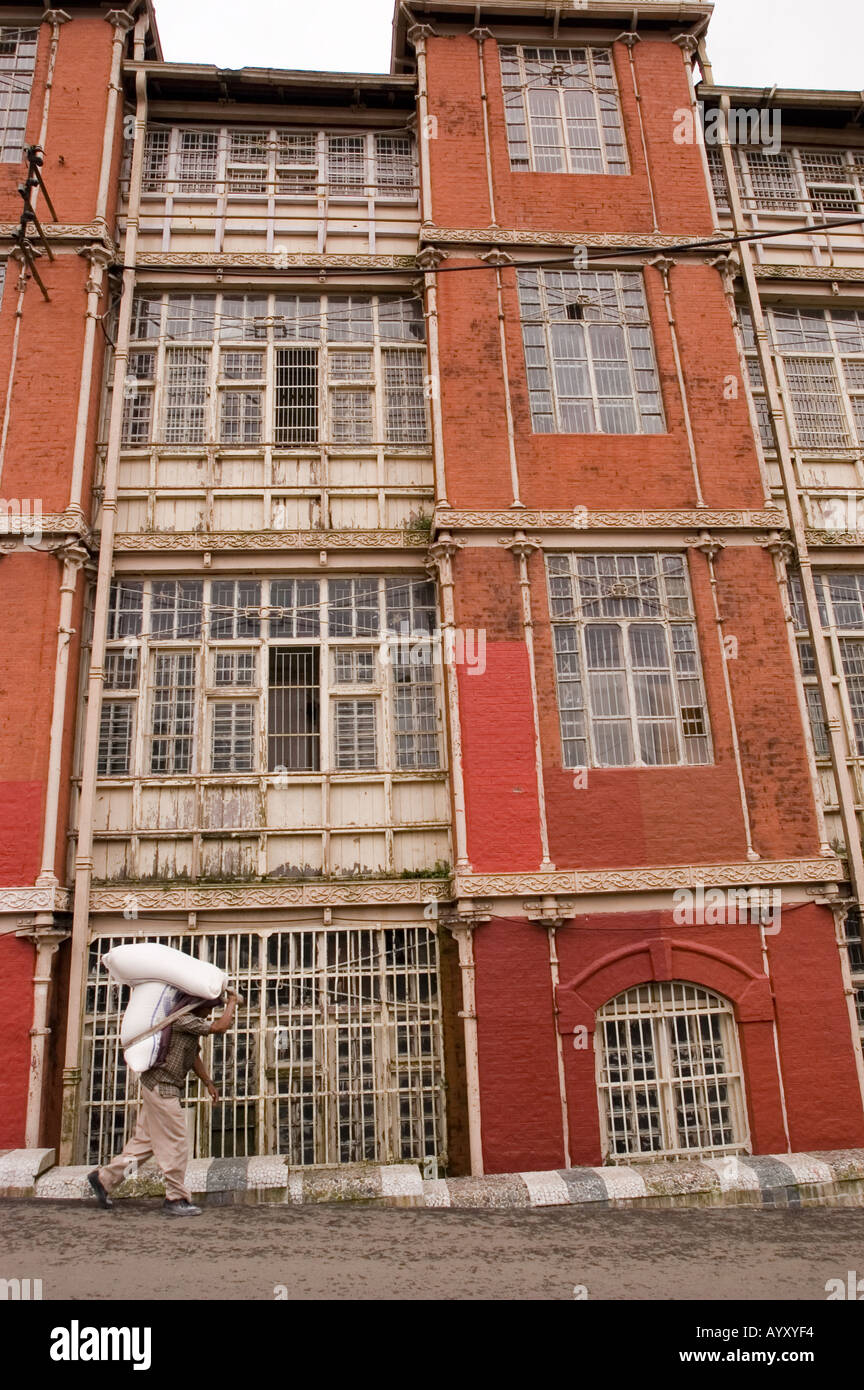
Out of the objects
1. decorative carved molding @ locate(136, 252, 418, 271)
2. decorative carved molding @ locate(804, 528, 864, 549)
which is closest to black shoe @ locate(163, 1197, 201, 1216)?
decorative carved molding @ locate(804, 528, 864, 549)

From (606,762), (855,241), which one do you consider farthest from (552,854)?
(855,241)

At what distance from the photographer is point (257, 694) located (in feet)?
38.9

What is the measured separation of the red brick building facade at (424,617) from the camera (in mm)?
10516

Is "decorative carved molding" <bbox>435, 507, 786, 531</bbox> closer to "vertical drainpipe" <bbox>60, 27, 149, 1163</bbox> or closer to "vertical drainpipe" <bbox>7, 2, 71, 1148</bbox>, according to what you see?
"vertical drainpipe" <bbox>60, 27, 149, 1163</bbox>

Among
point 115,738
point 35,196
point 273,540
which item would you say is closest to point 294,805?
point 115,738

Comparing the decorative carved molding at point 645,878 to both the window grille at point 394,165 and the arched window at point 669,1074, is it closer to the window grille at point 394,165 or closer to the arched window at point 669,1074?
the arched window at point 669,1074

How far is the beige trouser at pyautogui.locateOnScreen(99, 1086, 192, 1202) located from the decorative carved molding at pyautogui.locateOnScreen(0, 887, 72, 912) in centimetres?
364

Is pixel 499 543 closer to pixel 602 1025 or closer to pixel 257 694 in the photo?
pixel 257 694

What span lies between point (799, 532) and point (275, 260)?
7.98 m

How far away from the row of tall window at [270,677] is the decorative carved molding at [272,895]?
1415mm

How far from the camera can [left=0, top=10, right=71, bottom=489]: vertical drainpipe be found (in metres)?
11.9

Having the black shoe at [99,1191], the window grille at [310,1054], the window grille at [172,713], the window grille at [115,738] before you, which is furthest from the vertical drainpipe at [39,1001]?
the black shoe at [99,1191]

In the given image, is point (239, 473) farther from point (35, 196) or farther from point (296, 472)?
point (35, 196)

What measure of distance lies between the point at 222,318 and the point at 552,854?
8531mm
